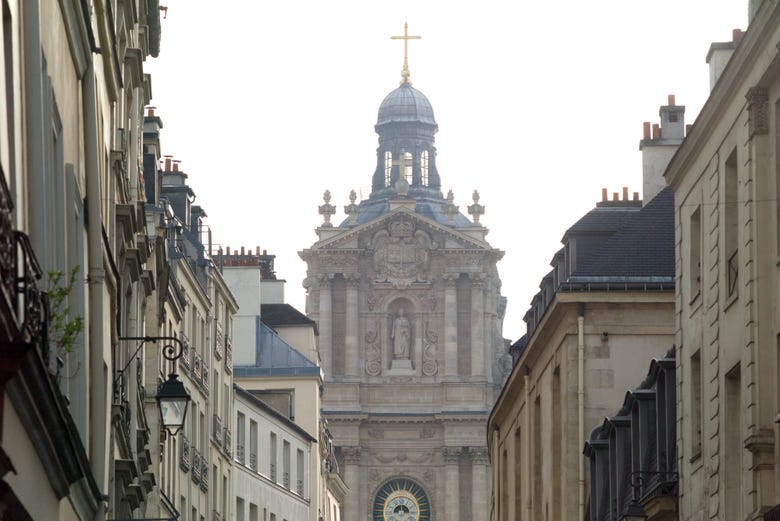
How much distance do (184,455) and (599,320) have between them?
9491 millimetres

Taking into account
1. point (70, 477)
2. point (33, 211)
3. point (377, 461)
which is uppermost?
point (377, 461)

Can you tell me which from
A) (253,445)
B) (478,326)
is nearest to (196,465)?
(253,445)

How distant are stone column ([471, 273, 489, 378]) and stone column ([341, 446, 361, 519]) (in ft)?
24.0

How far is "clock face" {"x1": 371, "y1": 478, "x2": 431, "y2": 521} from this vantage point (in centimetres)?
10012

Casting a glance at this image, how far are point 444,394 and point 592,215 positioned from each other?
2584 inches

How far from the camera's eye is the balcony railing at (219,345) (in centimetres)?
4634

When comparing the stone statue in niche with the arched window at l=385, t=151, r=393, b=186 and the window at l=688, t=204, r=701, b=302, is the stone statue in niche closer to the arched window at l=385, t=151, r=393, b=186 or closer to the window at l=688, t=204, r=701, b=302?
the arched window at l=385, t=151, r=393, b=186

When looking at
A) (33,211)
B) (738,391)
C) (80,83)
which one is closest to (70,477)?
(33,211)

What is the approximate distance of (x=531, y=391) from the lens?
4069 cm

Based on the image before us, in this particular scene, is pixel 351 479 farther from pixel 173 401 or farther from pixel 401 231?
Result: pixel 173 401

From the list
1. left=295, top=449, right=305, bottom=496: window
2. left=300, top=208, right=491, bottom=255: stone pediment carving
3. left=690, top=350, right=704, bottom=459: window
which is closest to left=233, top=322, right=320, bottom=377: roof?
left=295, top=449, right=305, bottom=496: window

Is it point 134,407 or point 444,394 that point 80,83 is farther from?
point 444,394

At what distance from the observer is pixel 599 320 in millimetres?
33781

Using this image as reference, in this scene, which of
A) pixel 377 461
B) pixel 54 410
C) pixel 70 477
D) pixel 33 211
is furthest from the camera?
pixel 377 461
